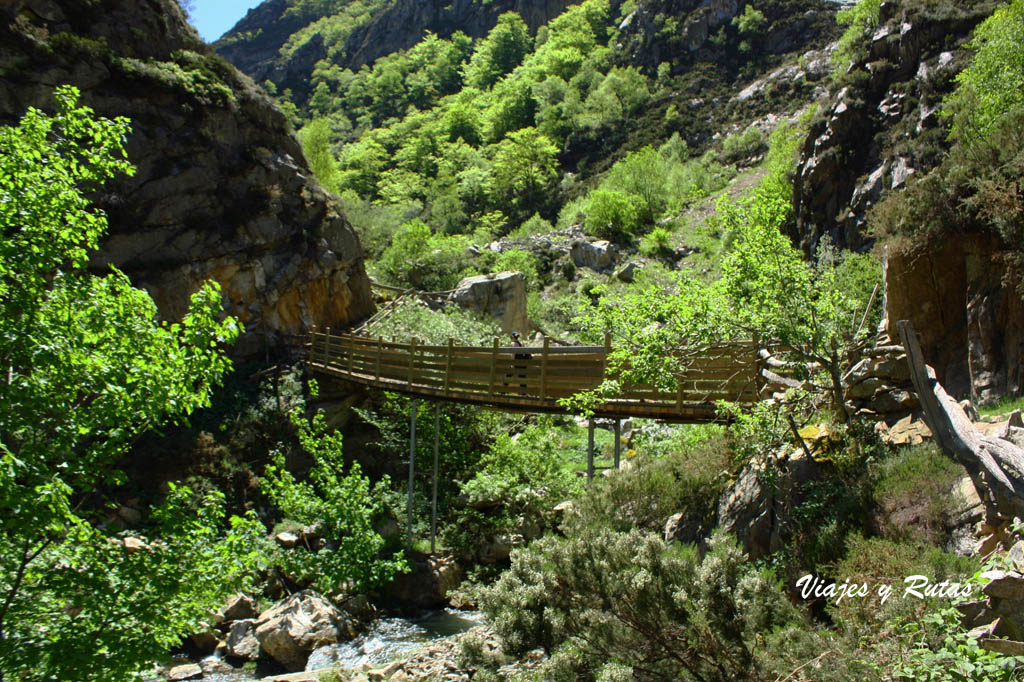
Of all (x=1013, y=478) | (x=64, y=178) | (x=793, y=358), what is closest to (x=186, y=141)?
(x=64, y=178)

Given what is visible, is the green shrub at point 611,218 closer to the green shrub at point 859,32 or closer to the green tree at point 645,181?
the green tree at point 645,181

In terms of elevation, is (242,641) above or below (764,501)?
below

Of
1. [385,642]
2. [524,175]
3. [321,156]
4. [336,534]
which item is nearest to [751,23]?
[524,175]

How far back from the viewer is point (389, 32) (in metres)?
102

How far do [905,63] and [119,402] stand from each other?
2040cm

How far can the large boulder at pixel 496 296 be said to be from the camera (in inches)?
948

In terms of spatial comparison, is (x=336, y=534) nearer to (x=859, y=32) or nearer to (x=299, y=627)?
(x=299, y=627)

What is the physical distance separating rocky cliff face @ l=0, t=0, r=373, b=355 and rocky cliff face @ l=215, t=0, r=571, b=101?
8283cm

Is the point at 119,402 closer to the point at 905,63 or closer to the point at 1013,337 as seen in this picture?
the point at 1013,337

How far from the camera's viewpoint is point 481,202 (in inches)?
2181

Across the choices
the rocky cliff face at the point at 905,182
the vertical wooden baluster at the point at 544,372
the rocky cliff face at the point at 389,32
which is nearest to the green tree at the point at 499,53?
the rocky cliff face at the point at 389,32

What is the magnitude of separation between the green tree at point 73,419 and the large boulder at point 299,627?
18.2 ft

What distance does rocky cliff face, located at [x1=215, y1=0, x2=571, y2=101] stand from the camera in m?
96.4

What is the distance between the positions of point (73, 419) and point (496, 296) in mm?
19439
